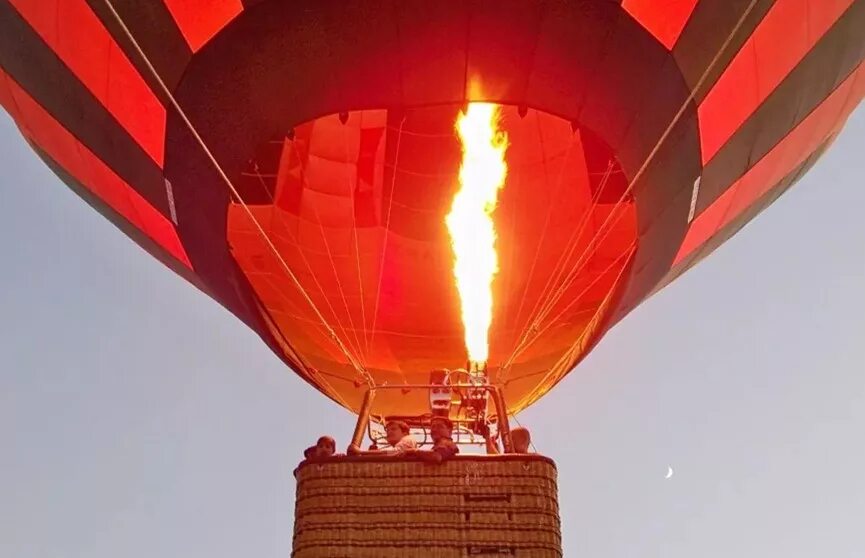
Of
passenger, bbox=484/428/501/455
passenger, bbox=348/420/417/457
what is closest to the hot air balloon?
passenger, bbox=348/420/417/457

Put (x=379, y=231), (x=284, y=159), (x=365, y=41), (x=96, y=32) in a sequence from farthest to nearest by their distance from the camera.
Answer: (x=379, y=231) < (x=284, y=159) < (x=96, y=32) < (x=365, y=41)

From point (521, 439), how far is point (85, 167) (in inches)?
97.4

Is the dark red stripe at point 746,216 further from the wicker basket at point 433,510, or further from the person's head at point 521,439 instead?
the wicker basket at point 433,510

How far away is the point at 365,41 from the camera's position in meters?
3.17

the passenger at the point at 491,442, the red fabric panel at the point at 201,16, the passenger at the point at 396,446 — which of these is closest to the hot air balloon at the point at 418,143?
the red fabric panel at the point at 201,16

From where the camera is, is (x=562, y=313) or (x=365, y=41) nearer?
(x=365, y=41)

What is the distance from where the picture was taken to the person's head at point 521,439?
292 cm

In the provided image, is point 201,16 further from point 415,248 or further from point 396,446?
point 415,248

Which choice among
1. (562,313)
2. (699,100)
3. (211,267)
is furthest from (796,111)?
(211,267)

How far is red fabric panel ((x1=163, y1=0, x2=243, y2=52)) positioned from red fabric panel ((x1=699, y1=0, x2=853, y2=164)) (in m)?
1.72

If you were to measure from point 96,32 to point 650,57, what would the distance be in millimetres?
1939

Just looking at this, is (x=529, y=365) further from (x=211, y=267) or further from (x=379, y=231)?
(x=211, y=267)

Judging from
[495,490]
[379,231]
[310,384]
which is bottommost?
[495,490]

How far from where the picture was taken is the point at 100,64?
3516mm
